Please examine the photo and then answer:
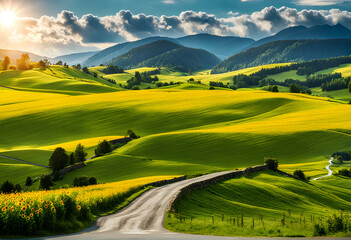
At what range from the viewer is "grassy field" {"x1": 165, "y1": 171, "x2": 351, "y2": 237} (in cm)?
2877

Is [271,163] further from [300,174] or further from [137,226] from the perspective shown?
[137,226]

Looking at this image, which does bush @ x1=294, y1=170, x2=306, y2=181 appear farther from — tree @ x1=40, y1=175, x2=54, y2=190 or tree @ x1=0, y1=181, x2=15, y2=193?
tree @ x1=0, y1=181, x2=15, y2=193

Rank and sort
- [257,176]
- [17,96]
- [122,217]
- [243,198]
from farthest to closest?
[17,96]
[257,176]
[243,198]
[122,217]

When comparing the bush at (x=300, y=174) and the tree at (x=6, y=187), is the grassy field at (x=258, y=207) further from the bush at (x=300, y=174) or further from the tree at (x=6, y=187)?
the tree at (x=6, y=187)

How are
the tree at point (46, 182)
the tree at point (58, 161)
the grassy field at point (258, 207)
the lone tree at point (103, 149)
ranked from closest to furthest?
the grassy field at point (258, 207), the tree at point (46, 182), the tree at point (58, 161), the lone tree at point (103, 149)

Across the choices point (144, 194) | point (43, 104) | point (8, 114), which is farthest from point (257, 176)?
point (43, 104)

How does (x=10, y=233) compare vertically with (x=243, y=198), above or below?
above

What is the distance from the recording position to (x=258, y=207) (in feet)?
142

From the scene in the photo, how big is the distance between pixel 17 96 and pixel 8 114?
48.5m

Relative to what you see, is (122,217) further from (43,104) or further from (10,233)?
(43,104)

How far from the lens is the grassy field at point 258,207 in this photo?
28766mm

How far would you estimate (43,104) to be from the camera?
164m

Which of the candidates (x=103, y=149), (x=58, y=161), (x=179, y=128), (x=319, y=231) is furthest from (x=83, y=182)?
(x=179, y=128)

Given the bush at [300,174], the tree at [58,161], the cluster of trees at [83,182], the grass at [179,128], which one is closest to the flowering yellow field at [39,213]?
the cluster of trees at [83,182]
